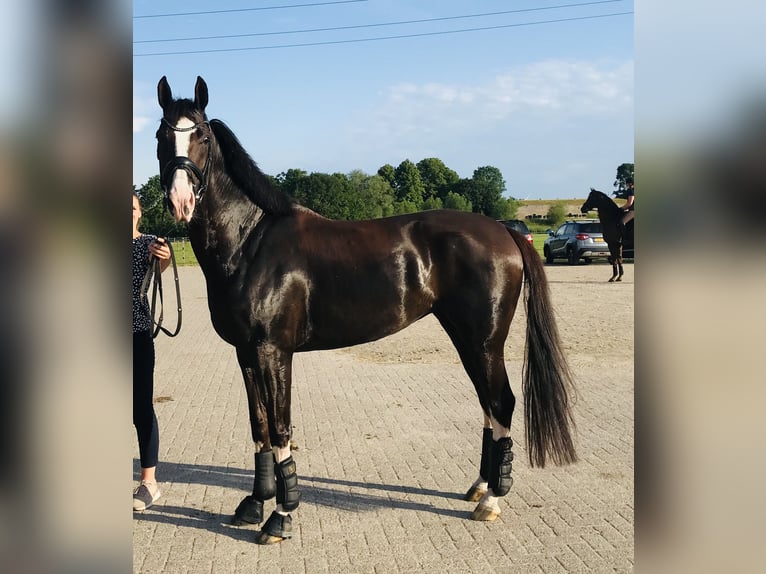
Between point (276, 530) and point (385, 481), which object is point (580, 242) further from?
point (276, 530)

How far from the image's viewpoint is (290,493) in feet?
11.4

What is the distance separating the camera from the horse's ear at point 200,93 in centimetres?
321

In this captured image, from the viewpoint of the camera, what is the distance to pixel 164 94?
3.20 m

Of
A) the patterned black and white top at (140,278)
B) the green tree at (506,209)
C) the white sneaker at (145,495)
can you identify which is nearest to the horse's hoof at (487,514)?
the white sneaker at (145,495)

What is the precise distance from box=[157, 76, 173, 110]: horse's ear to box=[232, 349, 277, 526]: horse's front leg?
1.45 metres

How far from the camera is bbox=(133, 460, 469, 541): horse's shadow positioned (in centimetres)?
372

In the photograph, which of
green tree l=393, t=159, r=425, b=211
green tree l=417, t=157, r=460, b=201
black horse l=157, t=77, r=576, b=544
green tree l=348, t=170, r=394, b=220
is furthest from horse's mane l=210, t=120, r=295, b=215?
green tree l=417, t=157, r=460, b=201

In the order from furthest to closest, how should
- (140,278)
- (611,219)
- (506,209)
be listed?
1. (506,209)
2. (611,219)
3. (140,278)

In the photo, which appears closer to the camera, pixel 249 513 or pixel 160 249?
pixel 160 249

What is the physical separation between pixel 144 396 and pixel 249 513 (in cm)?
102

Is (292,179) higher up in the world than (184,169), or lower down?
higher up

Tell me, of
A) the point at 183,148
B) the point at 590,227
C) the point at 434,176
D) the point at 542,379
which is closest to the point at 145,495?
the point at 183,148
